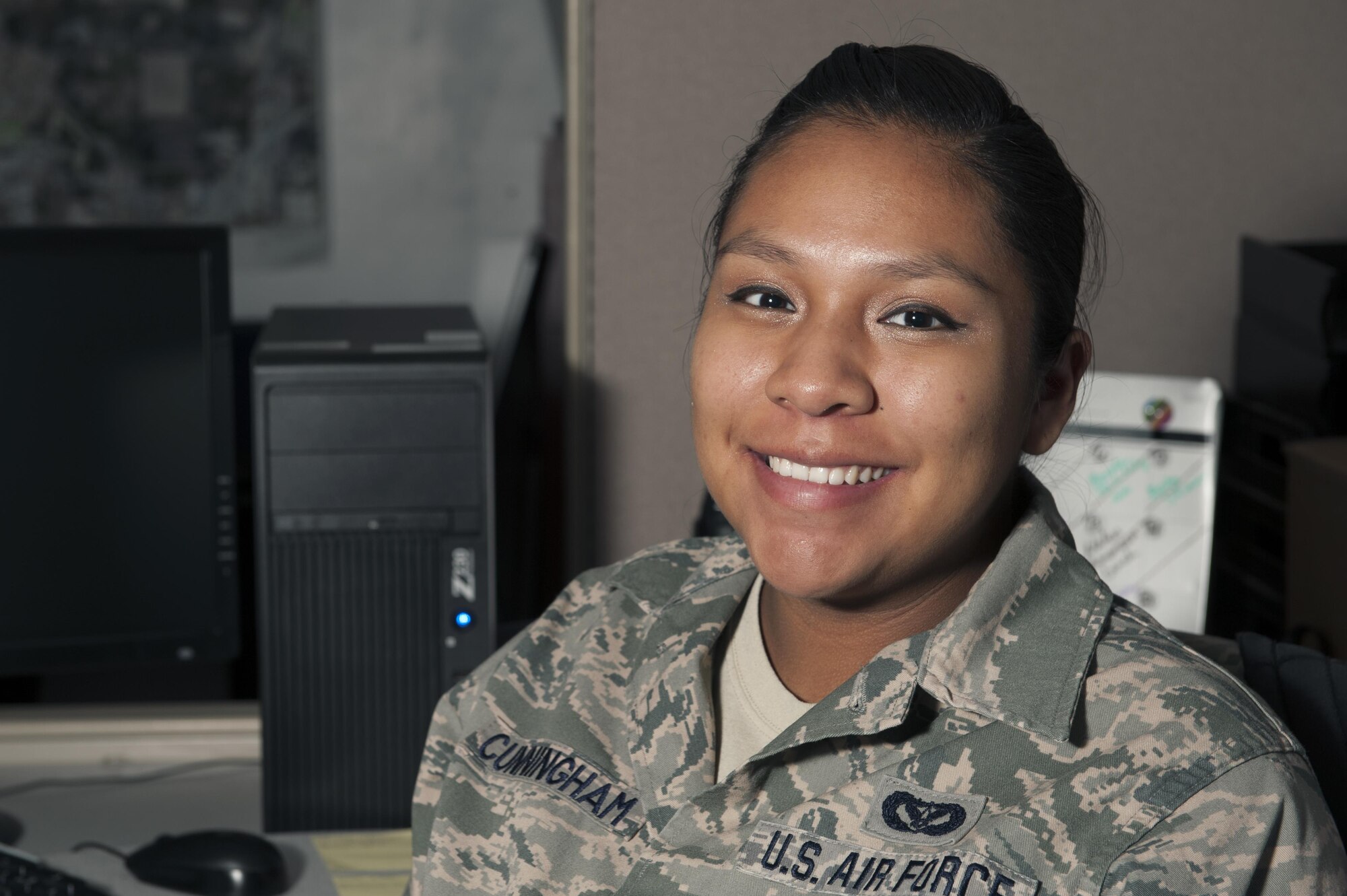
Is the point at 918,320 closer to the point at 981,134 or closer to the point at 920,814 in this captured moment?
the point at 981,134

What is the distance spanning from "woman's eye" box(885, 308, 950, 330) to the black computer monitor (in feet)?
2.64

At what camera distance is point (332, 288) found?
2121mm

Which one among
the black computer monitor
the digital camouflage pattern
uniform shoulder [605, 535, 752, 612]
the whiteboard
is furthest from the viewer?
the whiteboard

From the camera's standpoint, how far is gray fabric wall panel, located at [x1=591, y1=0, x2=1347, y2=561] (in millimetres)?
1481

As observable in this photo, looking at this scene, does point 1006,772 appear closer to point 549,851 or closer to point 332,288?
point 549,851

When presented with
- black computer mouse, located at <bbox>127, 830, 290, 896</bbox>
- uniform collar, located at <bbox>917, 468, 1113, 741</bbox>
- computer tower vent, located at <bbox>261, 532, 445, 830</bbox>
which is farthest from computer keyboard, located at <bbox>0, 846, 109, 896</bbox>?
uniform collar, located at <bbox>917, 468, 1113, 741</bbox>

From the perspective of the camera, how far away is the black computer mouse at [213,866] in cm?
115

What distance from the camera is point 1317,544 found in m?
1.36

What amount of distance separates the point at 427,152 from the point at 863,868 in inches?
60.8

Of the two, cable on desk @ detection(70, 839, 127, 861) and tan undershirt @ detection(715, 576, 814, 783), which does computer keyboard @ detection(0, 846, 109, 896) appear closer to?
cable on desk @ detection(70, 839, 127, 861)

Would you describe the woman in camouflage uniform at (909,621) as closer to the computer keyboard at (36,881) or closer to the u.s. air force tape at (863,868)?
the u.s. air force tape at (863,868)

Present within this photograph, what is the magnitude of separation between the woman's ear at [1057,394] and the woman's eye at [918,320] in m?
0.10

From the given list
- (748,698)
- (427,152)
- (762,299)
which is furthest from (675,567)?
(427,152)

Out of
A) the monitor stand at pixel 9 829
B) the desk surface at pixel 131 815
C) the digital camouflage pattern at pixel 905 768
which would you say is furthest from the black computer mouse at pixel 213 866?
the digital camouflage pattern at pixel 905 768
